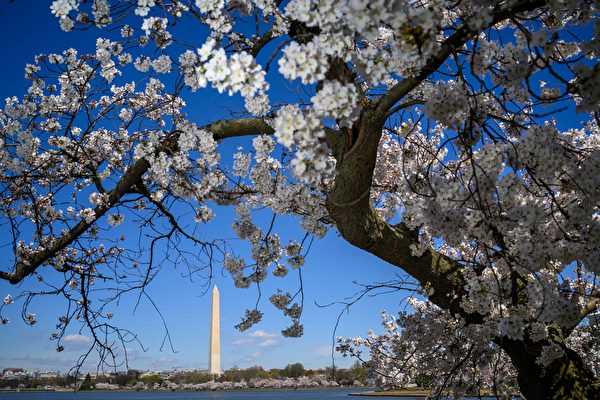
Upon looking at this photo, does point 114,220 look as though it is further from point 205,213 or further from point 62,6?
point 62,6

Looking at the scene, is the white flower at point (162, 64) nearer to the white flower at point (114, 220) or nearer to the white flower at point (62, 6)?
the white flower at point (62, 6)

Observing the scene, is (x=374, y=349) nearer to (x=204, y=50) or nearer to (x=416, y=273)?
(x=416, y=273)

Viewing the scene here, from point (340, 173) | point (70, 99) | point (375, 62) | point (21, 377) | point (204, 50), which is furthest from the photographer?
point (21, 377)

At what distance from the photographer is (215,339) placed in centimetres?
4122

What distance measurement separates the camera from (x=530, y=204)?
2398 millimetres

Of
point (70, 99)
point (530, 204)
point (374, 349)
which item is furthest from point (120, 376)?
point (530, 204)

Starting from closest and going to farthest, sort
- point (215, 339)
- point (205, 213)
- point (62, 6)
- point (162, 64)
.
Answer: point (62, 6) < point (162, 64) < point (205, 213) < point (215, 339)

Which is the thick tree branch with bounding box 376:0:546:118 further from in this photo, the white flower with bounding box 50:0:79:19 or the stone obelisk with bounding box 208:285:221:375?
the stone obelisk with bounding box 208:285:221:375

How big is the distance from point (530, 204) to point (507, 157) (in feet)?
1.01

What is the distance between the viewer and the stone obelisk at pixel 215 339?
130 ft

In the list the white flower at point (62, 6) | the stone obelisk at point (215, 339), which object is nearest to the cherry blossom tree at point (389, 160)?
the white flower at point (62, 6)

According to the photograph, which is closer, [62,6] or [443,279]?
[62,6]

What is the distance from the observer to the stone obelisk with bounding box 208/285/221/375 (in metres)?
39.8

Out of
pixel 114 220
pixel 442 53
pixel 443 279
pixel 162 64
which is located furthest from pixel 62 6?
pixel 443 279
